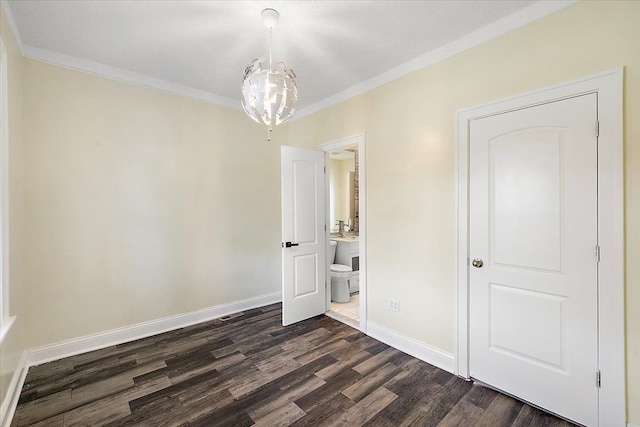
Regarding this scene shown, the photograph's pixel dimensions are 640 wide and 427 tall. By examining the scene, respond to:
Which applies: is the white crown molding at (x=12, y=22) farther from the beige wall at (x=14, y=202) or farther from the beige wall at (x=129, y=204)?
the beige wall at (x=129, y=204)

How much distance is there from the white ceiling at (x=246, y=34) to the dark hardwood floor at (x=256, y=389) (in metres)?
2.67

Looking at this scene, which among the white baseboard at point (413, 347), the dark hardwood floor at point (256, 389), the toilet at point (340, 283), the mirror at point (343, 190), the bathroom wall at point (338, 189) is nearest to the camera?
the dark hardwood floor at point (256, 389)

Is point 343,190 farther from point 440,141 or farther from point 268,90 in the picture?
point 268,90

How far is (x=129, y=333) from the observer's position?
2.85m

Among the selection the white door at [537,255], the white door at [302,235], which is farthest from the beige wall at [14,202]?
the white door at [537,255]

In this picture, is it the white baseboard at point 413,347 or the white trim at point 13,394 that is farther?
the white baseboard at point 413,347

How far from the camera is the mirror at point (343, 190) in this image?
5.36 metres

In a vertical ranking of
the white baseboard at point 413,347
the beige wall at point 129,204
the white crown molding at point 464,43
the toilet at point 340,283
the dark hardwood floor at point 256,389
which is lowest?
the dark hardwood floor at point 256,389

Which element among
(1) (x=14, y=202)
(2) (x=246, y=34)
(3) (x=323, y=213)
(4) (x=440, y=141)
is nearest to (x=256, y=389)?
(3) (x=323, y=213)

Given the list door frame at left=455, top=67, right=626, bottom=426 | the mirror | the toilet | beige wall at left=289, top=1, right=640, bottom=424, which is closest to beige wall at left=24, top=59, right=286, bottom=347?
the toilet

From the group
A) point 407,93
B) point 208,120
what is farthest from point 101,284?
point 407,93

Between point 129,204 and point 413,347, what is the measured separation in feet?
10.3

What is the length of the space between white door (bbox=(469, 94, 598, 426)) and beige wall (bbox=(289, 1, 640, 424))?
0.16 m

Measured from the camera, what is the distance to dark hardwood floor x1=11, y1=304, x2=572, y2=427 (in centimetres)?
181
